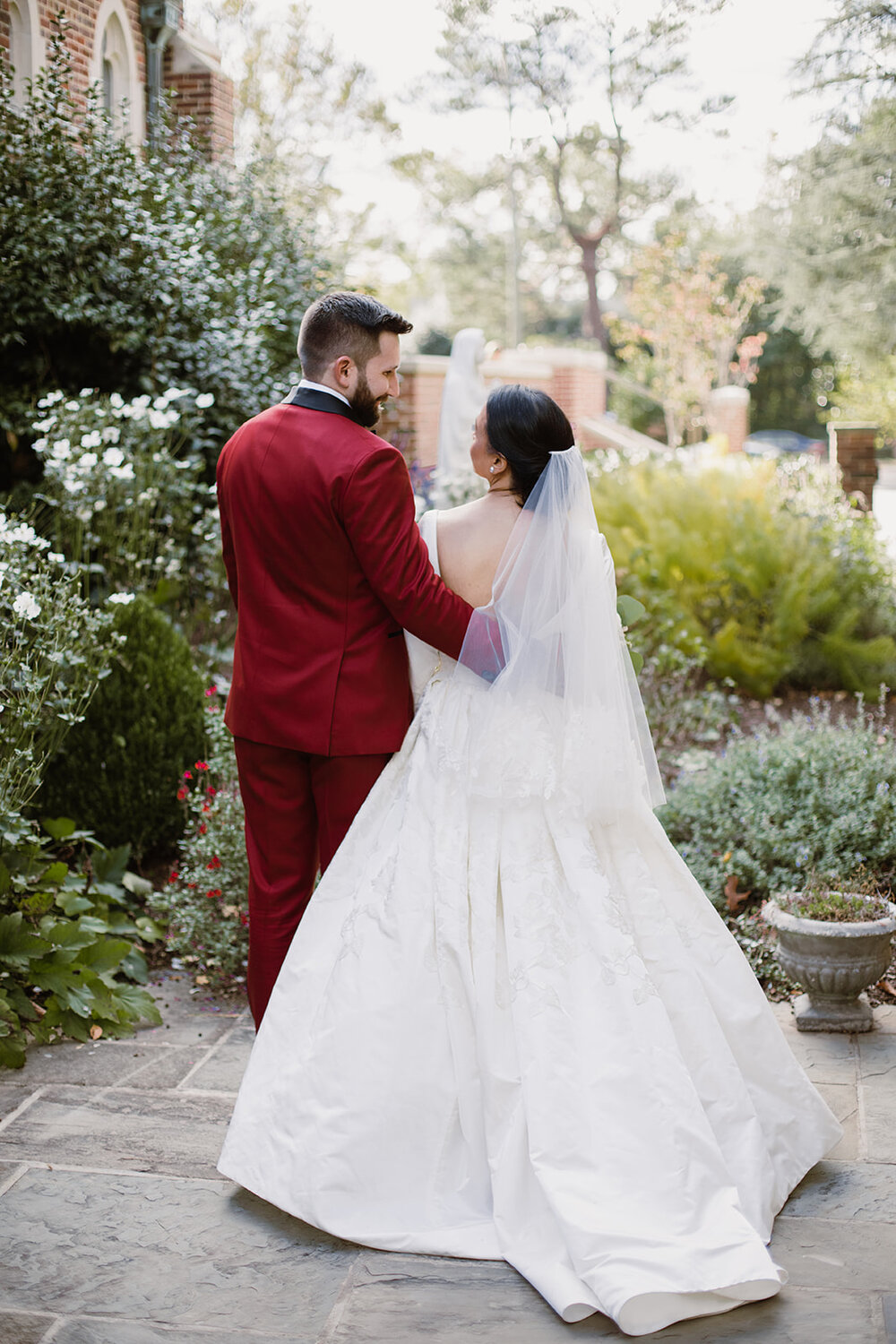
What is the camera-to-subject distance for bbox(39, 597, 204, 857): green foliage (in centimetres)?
485

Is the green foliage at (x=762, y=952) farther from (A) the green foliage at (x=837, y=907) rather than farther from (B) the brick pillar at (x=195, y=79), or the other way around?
(B) the brick pillar at (x=195, y=79)

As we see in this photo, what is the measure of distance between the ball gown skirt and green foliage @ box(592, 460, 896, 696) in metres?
4.78

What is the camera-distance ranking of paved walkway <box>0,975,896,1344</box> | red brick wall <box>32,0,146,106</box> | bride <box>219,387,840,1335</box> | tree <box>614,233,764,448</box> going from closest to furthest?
paved walkway <box>0,975,896,1344</box>
bride <box>219,387,840,1335</box>
red brick wall <box>32,0,146,106</box>
tree <box>614,233,764,448</box>

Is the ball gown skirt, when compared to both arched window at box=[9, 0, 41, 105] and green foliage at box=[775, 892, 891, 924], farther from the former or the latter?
arched window at box=[9, 0, 41, 105]

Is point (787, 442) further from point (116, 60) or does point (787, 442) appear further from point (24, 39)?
point (24, 39)

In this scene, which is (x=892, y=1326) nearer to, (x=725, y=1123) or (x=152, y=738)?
(x=725, y=1123)

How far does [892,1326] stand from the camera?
7.45 ft

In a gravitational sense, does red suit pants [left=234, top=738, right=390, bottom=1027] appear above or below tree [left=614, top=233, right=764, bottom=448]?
below

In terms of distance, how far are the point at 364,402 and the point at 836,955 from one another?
2.14 m

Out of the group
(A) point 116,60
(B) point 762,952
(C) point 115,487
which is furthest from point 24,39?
(B) point 762,952

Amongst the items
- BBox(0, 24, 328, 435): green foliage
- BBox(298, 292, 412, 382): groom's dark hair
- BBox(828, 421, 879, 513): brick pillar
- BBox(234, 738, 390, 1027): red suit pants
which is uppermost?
BBox(0, 24, 328, 435): green foliage

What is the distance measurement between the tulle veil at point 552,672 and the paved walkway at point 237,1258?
3.41 feet

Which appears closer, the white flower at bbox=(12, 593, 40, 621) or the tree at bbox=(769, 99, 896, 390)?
the white flower at bbox=(12, 593, 40, 621)

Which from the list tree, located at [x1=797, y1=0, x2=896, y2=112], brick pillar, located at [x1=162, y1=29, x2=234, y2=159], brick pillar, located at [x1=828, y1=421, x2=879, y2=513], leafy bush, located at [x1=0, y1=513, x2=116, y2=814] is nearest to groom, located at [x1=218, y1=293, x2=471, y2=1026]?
leafy bush, located at [x1=0, y1=513, x2=116, y2=814]
